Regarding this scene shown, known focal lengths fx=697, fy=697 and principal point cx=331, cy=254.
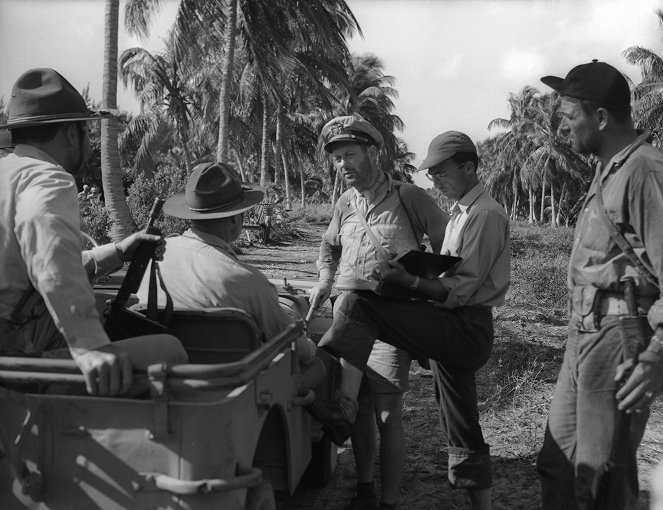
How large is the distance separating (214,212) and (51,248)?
110 cm

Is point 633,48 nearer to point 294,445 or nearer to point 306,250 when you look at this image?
point 306,250

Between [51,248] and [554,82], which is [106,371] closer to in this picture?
[51,248]

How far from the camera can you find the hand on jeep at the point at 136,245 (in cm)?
281

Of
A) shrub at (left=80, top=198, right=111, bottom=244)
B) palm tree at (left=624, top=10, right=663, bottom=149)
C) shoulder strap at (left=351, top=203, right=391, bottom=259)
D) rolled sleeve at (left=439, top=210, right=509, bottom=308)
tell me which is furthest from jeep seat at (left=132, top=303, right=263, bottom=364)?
palm tree at (left=624, top=10, right=663, bottom=149)

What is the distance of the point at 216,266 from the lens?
9.83ft

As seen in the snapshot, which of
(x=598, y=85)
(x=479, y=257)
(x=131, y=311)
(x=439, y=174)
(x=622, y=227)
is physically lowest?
(x=131, y=311)

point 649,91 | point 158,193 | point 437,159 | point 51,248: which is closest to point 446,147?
point 437,159

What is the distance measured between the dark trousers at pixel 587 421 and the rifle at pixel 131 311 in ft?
5.41

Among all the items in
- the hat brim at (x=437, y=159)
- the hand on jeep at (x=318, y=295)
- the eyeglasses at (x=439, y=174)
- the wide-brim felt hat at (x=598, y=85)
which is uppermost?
the wide-brim felt hat at (x=598, y=85)

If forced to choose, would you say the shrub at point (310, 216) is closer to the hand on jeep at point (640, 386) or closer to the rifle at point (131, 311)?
the rifle at point (131, 311)

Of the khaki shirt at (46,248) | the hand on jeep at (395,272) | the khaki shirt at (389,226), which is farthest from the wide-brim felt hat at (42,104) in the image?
the khaki shirt at (389,226)

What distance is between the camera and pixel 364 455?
3.79 meters

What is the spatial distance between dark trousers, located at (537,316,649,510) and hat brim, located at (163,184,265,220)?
1541mm

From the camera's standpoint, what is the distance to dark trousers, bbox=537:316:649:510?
8.53 ft
